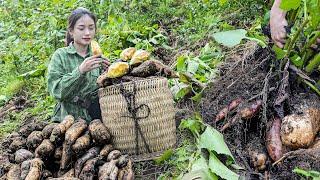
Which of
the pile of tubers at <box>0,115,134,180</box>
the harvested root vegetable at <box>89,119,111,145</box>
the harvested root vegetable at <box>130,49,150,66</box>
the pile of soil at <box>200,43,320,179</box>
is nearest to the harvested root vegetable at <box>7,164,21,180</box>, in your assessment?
the pile of tubers at <box>0,115,134,180</box>

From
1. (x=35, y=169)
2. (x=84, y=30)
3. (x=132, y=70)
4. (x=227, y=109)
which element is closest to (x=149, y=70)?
(x=132, y=70)

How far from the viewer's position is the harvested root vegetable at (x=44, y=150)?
2846 millimetres

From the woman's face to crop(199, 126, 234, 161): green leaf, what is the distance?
3.59 feet

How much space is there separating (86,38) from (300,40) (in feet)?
4.57

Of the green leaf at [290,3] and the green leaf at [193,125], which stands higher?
the green leaf at [290,3]

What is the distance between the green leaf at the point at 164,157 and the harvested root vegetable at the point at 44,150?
61 cm

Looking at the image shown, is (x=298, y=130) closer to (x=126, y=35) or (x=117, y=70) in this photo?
(x=117, y=70)

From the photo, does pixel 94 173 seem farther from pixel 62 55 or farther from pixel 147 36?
pixel 147 36

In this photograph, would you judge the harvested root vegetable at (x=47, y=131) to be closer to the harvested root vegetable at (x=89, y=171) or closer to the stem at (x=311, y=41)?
the harvested root vegetable at (x=89, y=171)

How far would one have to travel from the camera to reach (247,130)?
2871mm

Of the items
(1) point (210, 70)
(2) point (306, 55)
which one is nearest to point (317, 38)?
(2) point (306, 55)

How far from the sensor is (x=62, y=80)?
317 centimetres

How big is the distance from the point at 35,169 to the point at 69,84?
638 millimetres

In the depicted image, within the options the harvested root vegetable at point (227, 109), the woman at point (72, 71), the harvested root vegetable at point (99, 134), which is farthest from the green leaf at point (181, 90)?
the harvested root vegetable at point (99, 134)
